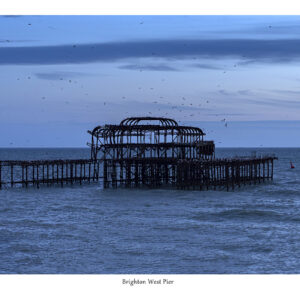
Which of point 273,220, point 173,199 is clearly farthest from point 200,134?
point 273,220

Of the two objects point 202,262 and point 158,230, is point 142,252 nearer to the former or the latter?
point 202,262

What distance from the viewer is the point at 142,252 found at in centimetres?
2350

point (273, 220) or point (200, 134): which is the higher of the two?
point (200, 134)

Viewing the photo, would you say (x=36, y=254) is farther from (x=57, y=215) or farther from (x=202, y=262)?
(x=57, y=215)

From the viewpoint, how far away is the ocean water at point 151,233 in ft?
71.5

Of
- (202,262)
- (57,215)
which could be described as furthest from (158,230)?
(57,215)

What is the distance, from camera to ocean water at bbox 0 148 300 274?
2178 centimetres

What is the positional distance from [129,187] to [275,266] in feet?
104

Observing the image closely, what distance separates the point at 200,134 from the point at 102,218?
88.6 ft

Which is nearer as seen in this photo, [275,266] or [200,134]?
[275,266]

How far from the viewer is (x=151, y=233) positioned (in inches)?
1099

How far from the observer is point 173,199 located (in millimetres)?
42562
